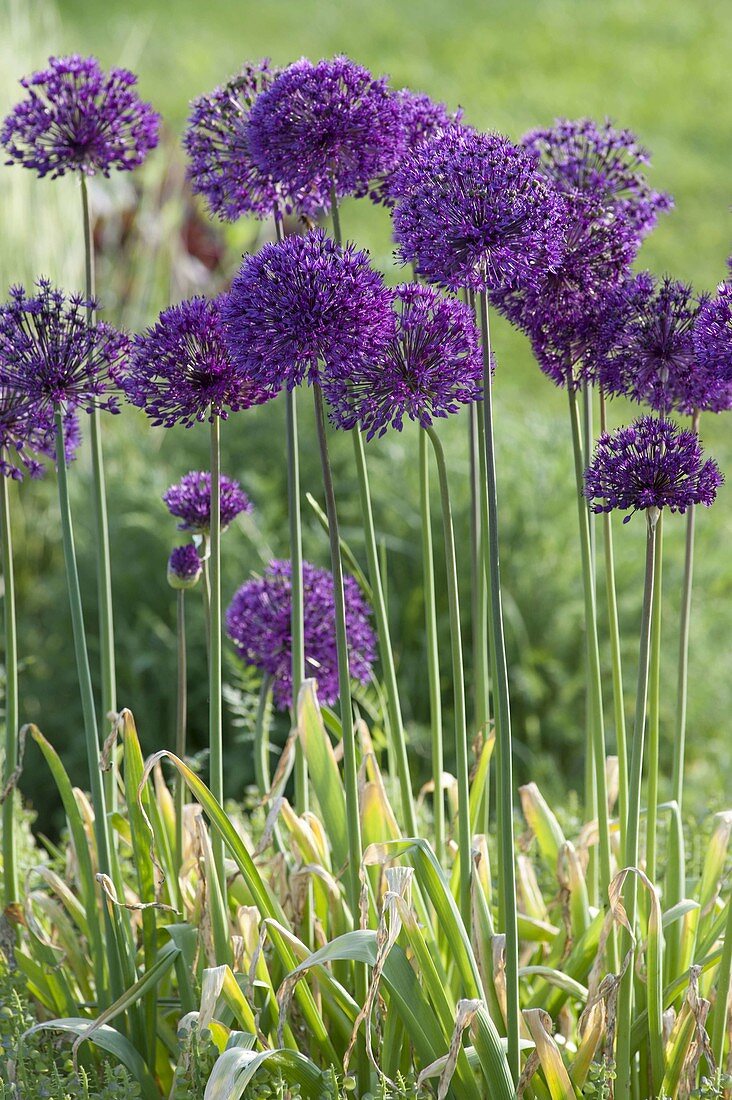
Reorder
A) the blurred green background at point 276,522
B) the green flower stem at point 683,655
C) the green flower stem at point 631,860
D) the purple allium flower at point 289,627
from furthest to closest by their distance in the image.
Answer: the blurred green background at point 276,522 → the purple allium flower at point 289,627 → the green flower stem at point 683,655 → the green flower stem at point 631,860

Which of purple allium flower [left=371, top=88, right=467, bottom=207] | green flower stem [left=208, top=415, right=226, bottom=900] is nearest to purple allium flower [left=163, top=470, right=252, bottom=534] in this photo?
green flower stem [left=208, top=415, right=226, bottom=900]

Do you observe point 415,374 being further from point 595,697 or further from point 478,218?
point 595,697

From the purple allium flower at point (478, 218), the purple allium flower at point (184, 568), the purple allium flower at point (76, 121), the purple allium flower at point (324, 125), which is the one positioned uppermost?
the purple allium flower at point (76, 121)

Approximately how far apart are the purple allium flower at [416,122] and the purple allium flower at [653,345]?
0.42 metres

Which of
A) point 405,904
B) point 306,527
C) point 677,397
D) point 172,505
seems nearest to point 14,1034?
point 405,904

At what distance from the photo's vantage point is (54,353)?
1757 millimetres

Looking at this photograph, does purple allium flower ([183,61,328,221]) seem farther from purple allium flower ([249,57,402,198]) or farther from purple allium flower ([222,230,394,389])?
purple allium flower ([222,230,394,389])

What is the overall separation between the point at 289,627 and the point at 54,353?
0.69 metres

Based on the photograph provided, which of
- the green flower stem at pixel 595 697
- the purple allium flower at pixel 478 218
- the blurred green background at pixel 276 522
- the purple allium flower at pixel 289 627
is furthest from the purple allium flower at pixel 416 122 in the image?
the purple allium flower at pixel 289 627

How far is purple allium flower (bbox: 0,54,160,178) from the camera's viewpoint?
204cm

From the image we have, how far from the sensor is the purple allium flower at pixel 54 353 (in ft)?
5.77

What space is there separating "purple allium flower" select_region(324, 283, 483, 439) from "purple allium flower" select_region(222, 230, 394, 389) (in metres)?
0.03

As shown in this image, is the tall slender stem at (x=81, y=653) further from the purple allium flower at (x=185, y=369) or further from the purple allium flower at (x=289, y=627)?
the purple allium flower at (x=289, y=627)

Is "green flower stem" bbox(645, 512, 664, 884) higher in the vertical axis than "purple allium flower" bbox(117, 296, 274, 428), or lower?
lower
